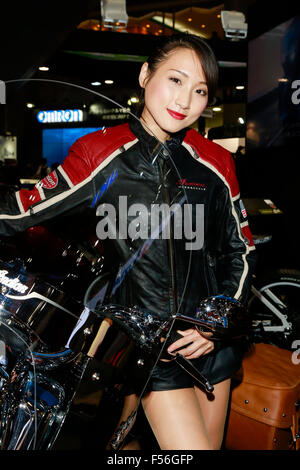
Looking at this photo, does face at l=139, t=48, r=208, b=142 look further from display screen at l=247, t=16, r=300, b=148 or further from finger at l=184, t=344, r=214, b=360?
display screen at l=247, t=16, r=300, b=148

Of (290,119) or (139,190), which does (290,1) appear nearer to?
(290,119)

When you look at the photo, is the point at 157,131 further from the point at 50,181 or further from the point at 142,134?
the point at 50,181

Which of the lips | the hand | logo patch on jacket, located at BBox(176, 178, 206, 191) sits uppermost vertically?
the lips

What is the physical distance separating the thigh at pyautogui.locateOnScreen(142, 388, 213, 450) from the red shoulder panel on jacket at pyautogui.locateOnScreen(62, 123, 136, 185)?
0.52 metres

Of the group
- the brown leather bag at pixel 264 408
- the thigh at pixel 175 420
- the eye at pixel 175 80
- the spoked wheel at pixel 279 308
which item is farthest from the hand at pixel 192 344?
the spoked wheel at pixel 279 308

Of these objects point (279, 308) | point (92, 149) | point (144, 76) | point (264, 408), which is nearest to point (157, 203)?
point (92, 149)

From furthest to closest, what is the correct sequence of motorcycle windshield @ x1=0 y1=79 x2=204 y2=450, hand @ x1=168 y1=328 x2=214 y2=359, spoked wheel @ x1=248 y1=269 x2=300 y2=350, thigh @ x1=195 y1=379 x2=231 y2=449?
spoked wheel @ x1=248 y1=269 x2=300 y2=350, thigh @ x1=195 y1=379 x2=231 y2=449, hand @ x1=168 y1=328 x2=214 y2=359, motorcycle windshield @ x1=0 y1=79 x2=204 y2=450

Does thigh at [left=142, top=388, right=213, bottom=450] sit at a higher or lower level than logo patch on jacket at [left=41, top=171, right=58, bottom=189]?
lower

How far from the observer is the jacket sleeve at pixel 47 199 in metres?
0.87

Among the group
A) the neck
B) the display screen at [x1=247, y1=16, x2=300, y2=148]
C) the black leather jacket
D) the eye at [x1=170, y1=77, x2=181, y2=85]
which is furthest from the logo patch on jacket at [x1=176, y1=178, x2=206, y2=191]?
the display screen at [x1=247, y1=16, x2=300, y2=148]

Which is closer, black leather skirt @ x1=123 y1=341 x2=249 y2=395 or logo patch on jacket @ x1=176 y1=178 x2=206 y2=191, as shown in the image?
black leather skirt @ x1=123 y1=341 x2=249 y2=395

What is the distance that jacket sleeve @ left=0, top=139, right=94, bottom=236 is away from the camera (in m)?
0.87

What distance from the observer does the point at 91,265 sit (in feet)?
2.83

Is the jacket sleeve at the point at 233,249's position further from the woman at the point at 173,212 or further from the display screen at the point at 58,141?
the display screen at the point at 58,141
